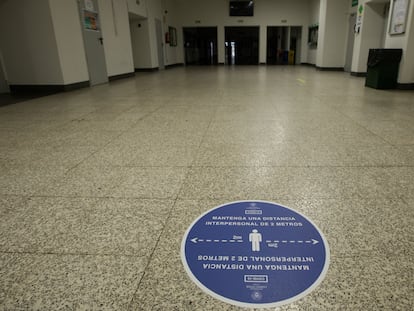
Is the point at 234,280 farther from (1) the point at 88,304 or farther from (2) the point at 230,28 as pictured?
(2) the point at 230,28

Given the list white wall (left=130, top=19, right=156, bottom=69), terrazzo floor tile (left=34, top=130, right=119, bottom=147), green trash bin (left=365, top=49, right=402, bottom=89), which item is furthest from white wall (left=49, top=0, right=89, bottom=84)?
green trash bin (left=365, top=49, right=402, bottom=89)

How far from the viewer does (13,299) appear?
104 centimetres

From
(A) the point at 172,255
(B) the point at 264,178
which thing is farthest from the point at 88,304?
(B) the point at 264,178

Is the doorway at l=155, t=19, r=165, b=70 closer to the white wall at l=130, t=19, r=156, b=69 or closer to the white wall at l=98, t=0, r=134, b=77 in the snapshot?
the white wall at l=130, t=19, r=156, b=69

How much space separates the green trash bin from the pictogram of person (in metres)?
6.02

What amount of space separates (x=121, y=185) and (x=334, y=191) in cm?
137

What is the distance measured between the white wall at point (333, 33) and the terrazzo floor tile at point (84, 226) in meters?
12.0

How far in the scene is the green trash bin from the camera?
5.89m

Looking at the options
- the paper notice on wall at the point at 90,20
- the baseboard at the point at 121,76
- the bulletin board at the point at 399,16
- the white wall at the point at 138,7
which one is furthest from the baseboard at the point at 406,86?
the white wall at the point at 138,7

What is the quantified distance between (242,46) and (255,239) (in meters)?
18.8

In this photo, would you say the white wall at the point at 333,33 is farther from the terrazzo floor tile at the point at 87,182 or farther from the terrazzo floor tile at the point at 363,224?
the terrazzo floor tile at the point at 87,182

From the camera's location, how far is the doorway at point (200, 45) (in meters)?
17.6

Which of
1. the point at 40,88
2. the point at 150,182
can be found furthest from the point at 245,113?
the point at 40,88

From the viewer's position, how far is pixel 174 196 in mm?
1759
